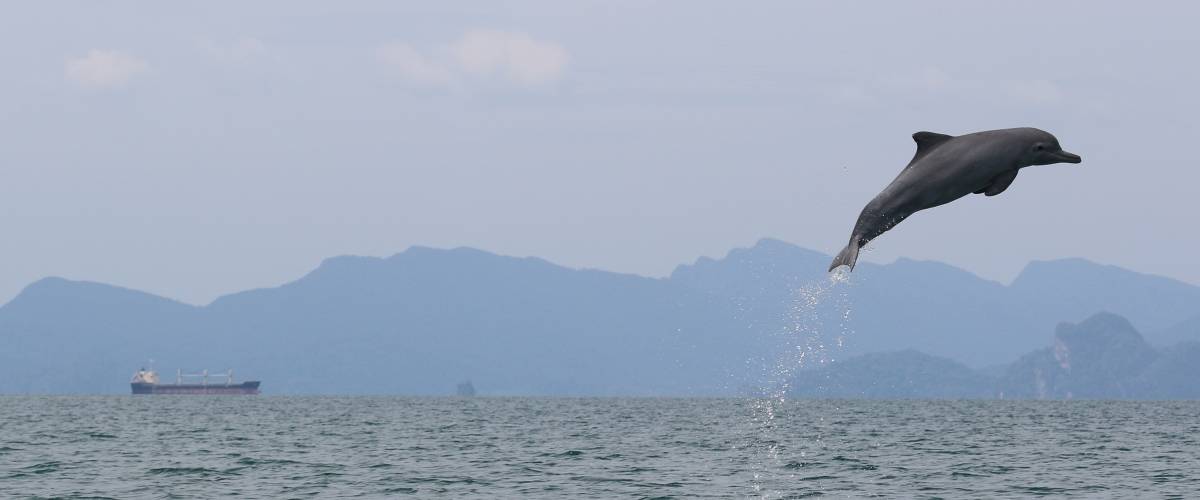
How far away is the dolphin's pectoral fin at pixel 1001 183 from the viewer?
507 inches

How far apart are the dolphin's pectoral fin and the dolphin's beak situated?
39cm

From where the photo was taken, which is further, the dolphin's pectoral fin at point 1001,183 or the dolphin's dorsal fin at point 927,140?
the dolphin's dorsal fin at point 927,140

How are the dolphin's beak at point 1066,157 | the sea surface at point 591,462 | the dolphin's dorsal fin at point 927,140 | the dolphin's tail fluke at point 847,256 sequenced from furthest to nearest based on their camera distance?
the sea surface at point 591,462 → the dolphin's dorsal fin at point 927,140 → the dolphin's tail fluke at point 847,256 → the dolphin's beak at point 1066,157

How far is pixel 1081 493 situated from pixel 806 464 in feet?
54.6

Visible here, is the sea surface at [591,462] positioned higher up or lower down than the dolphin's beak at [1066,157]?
lower down

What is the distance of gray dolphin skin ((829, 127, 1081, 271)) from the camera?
12852mm

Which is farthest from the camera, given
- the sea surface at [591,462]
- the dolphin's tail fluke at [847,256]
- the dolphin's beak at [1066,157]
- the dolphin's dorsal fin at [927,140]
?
the sea surface at [591,462]

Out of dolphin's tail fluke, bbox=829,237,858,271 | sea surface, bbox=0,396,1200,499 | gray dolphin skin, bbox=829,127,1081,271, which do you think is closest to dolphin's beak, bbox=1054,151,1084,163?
gray dolphin skin, bbox=829,127,1081,271

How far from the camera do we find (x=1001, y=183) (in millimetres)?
12898

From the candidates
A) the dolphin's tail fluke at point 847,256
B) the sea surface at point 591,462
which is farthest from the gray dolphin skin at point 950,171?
the sea surface at point 591,462

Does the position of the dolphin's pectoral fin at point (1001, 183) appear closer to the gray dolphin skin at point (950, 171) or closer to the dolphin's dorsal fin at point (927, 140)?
the gray dolphin skin at point (950, 171)

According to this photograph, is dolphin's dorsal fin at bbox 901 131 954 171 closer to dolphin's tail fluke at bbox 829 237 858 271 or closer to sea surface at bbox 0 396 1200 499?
dolphin's tail fluke at bbox 829 237 858 271


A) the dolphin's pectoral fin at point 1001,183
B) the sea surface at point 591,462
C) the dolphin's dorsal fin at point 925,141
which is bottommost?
the sea surface at point 591,462

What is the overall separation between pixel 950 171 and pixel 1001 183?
46 cm
